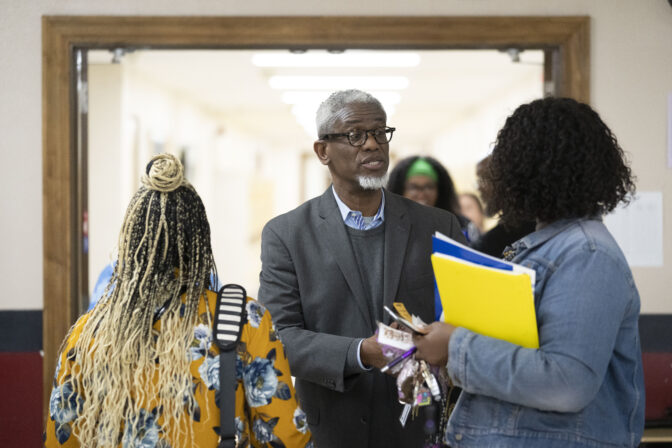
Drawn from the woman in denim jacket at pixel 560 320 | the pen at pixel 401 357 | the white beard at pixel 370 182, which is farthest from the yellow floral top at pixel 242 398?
the white beard at pixel 370 182

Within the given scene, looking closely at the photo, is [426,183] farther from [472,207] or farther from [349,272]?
[472,207]

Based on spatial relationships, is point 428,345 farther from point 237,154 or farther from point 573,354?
point 237,154

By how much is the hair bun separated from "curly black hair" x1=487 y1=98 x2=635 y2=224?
643 millimetres

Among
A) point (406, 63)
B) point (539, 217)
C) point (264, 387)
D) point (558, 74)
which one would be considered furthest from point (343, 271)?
point (406, 63)

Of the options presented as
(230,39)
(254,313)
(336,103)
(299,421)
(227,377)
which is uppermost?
(230,39)

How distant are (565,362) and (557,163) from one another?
0.36 meters

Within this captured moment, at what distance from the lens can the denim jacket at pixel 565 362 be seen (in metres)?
1.15

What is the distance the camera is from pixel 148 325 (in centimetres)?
135

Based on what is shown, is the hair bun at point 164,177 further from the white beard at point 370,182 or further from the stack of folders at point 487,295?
the white beard at point 370,182

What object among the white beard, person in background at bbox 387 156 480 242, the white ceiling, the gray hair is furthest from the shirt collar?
the white ceiling

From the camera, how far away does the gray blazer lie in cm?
193

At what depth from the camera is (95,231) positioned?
20.0ft

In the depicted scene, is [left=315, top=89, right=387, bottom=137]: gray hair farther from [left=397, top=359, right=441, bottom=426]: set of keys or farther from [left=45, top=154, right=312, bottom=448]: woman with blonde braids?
[left=397, top=359, right=441, bottom=426]: set of keys

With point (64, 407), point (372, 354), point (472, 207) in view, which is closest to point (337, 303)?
point (372, 354)
